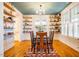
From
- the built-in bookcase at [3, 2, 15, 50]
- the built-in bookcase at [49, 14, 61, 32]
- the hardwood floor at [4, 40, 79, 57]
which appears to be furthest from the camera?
the built-in bookcase at [49, 14, 61, 32]

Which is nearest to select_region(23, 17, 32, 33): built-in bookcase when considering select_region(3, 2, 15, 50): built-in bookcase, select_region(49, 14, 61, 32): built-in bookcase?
select_region(49, 14, 61, 32): built-in bookcase

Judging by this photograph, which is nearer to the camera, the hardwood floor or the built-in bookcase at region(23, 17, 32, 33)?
the hardwood floor

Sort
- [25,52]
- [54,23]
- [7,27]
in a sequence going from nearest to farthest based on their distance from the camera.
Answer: [25,52] < [7,27] < [54,23]

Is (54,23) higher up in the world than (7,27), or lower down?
higher up

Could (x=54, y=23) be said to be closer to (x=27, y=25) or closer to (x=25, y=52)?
(x=27, y=25)

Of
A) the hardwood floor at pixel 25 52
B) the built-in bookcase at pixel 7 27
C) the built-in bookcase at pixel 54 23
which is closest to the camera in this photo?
the hardwood floor at pixel 25 52

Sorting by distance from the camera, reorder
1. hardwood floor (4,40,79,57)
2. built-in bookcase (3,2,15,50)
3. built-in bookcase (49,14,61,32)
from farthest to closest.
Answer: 1. built-in bookcase (49,14,61,32)
2. built-in bookcase (3,2,15,50)
3. hardwood floor (4,40,79,57)

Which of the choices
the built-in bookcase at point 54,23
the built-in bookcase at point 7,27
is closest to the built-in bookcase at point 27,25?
the built-in bookcase at point 54,23

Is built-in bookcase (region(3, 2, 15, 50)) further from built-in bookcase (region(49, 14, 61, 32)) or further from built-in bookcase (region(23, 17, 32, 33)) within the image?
built-in bookcase (region(49, 14, 61, 32))

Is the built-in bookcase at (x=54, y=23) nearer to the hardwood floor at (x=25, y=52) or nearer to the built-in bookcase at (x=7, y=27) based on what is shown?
the hardwood floor at (x=25, y=52)

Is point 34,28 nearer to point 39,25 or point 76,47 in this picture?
point 39,25

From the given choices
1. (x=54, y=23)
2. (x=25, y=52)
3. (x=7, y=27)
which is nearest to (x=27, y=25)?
(x=54, y=23)

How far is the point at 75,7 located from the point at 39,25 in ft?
18.4

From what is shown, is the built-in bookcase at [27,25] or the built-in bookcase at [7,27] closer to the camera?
the built-in bookcase at [7,27]
